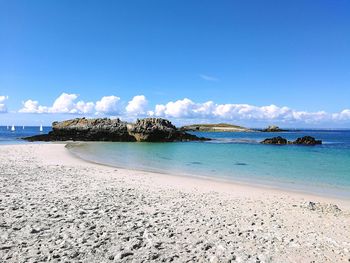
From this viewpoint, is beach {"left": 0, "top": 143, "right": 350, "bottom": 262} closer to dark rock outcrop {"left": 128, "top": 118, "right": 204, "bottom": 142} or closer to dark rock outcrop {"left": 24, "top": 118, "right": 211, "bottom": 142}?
dark rock outcrop {"left": 128, "top": 118, "right": 204, "bottom": 142}

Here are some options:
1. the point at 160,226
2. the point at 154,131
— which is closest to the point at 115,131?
the point at 154,131

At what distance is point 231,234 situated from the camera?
8828mm

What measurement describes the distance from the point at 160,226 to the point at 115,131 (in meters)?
64.1

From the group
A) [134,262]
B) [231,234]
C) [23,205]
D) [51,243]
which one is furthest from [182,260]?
[23,205]

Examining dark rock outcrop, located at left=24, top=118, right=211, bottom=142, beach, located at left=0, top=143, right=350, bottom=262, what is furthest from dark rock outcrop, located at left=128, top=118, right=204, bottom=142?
beach, located at left=0, top=143, right=350, bottom=262

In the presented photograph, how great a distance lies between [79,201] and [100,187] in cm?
363

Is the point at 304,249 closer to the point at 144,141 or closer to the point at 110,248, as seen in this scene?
the point at 110,248

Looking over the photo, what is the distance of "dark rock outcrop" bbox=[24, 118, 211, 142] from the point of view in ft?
230

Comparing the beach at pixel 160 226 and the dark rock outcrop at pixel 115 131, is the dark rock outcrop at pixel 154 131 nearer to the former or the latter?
the dark rock outcrop at pixel 115 131

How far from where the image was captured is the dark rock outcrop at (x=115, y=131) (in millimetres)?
70062

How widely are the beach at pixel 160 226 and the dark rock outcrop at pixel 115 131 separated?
55049 mm

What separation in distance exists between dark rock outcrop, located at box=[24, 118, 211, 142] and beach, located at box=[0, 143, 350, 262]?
55.0m

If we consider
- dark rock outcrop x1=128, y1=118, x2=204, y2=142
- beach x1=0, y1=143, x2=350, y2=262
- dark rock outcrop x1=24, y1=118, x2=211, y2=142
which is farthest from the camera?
dark rock outcrop x1=24, y1=118, x2=211, y2=142

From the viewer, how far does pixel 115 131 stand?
72.1 m
